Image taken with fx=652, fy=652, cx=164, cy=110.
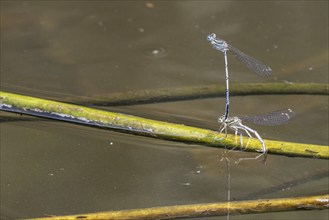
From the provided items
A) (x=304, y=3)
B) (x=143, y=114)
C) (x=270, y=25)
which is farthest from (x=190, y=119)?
(x=304, y=3)

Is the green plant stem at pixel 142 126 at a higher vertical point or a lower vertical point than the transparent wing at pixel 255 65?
lower

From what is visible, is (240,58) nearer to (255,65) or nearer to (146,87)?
(255,65)

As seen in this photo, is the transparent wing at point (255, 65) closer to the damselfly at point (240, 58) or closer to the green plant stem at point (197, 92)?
the damselfly at point (240, 58)

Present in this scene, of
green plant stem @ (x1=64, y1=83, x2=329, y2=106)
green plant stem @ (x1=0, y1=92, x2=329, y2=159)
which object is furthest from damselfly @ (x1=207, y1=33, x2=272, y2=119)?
green plant stem @ (x1=0, y1=92, x2=329, y2=159)

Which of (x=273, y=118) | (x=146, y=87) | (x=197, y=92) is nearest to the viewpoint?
(x=273, y=118)

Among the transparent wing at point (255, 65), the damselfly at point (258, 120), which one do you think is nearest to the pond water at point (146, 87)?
the damselfly at point (258, 120)

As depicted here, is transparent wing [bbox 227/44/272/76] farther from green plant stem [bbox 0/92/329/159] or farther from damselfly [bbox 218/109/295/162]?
green plant stem [bbox 0/92/329/159]

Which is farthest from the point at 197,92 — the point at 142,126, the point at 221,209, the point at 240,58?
the point at 221,209
